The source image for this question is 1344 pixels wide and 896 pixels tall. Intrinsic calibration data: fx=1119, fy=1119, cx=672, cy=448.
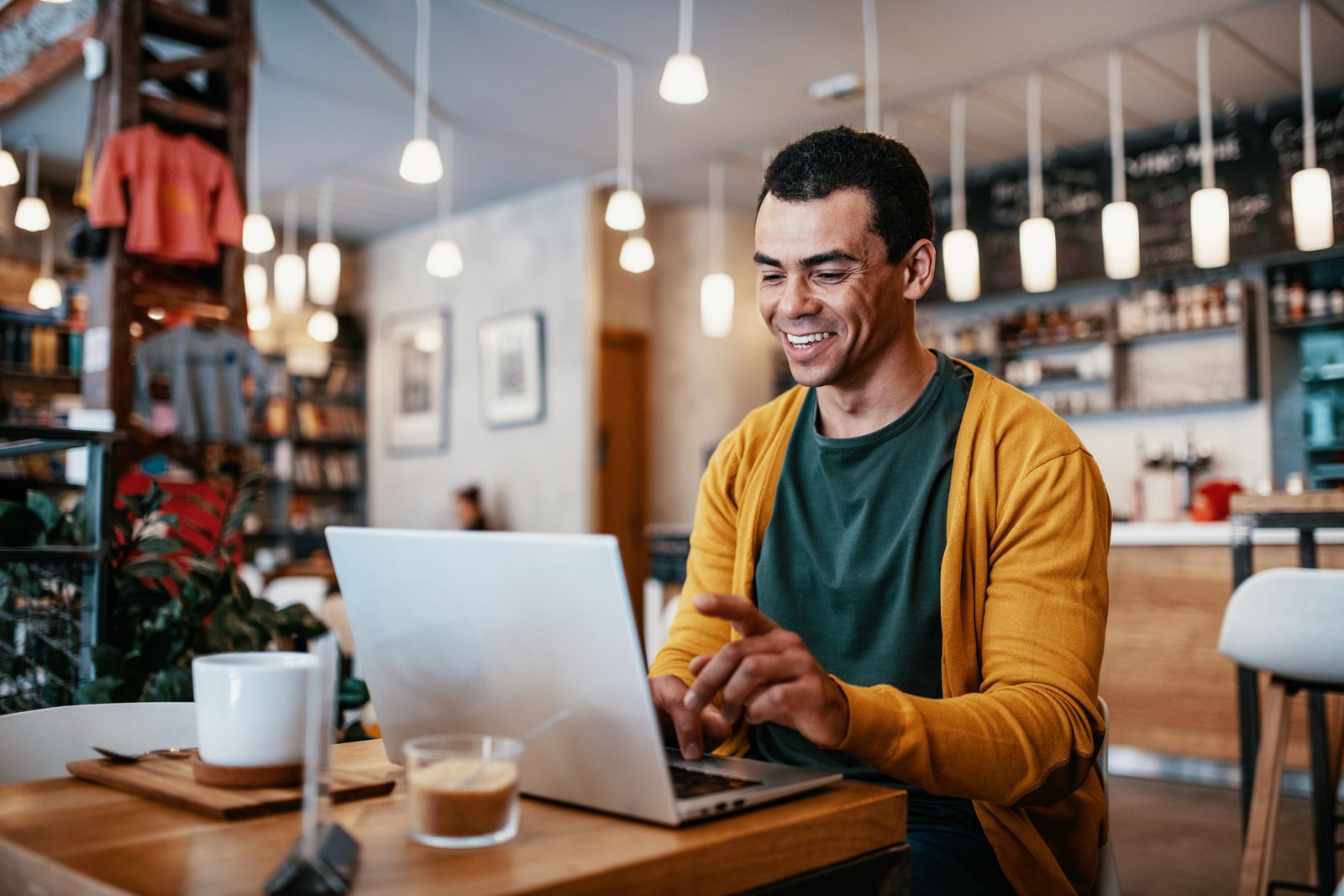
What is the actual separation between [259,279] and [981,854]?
597 centimetres

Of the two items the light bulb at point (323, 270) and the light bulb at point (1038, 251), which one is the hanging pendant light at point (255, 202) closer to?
the light bulb at point (323, 270)

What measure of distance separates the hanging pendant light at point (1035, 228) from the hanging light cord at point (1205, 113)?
0.70 m

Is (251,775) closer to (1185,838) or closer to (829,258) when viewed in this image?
(829,258)

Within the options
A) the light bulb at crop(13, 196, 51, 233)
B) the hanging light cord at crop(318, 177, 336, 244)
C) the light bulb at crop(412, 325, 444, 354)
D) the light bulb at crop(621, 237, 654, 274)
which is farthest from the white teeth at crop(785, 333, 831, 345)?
the light bulb at crop(412, 325, 444, 354)

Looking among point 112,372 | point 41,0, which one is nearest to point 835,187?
point 112,372

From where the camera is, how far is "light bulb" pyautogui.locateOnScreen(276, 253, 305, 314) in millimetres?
6082

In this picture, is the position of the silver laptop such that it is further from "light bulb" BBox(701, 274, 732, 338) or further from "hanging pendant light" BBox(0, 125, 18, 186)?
"light bulb" BBox(701, 274, 732, 338)

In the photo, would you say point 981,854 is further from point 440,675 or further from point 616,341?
point 616,341

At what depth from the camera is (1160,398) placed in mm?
6625

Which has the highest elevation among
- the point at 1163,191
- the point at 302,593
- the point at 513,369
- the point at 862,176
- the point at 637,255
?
the point at 1163,191

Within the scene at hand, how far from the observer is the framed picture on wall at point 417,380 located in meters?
8.49

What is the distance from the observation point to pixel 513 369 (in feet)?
25.8

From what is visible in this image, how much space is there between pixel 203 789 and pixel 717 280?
17.5 feet

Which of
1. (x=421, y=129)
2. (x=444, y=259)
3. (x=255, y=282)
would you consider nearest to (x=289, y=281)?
(x=255, y=282)
